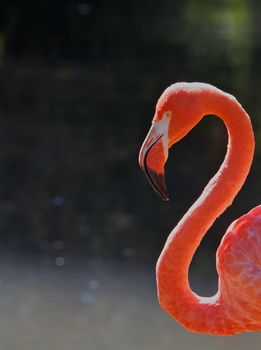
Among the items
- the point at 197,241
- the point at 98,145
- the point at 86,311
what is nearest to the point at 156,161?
the point at 197,241

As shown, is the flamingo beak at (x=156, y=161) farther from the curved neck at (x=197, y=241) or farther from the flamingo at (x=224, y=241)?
the curved neck at (x=197, y=241)

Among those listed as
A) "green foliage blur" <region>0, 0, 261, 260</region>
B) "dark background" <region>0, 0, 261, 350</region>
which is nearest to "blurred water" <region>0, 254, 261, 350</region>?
"dark background" <region>0, 0, 261, 350</region>

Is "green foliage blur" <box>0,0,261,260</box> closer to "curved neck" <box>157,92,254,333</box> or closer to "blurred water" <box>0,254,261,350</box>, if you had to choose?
"blurred water" <box>0,254,261,350</box>

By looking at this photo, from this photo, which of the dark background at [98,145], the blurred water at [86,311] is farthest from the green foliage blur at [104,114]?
the blurred water at [86,311]

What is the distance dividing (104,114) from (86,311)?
128 inches

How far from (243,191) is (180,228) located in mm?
3225

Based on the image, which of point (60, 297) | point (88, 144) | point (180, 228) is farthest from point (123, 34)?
point (180, 228)

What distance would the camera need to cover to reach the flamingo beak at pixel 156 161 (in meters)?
2.35

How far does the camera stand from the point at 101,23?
10.8 metres

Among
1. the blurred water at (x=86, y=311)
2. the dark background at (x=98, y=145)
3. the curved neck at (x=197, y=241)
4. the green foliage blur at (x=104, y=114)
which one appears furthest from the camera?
the green foliage blur at (x=104, y=114)

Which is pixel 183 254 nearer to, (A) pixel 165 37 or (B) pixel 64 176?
(B) pixel 64 176

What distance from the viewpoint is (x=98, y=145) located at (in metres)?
6.42

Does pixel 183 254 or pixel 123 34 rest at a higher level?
pixel 183 254

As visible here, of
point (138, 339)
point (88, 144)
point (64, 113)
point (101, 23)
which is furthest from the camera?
point (101, 23)
